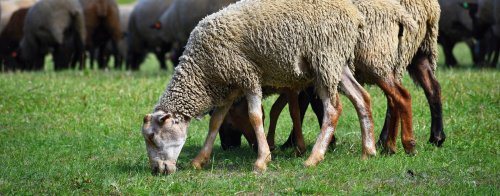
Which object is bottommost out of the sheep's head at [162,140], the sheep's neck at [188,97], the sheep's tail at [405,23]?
the sheep's head at [162,140]

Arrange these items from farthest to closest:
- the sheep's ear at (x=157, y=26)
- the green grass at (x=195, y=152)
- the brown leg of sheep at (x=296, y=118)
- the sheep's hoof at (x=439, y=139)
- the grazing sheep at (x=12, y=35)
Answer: the grazing sheep at (x=12, y=35) < the sheep's ear at (x=157, y=26) < the sheep's hoof at (x=439, y=139) < the brown leg of sheep at (x=296, y=118) < the green grass at (x=195, y=152)

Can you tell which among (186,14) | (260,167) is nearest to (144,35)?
(186,14)

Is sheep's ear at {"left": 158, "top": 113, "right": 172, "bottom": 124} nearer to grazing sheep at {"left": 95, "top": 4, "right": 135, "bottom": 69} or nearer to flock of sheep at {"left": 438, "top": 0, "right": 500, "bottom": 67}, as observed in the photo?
flock of sheep at {"left": 438, "top": 0, "right": 500, "bottom": 67}

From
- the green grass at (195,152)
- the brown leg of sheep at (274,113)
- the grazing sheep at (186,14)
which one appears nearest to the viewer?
the green grass at (195,152)

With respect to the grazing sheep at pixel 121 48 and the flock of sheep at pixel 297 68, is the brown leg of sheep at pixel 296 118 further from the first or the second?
the grazing sheep at pixel 121 48

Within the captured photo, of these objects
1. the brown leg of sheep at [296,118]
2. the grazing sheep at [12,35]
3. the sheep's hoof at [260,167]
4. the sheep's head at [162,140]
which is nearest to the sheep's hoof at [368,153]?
the brown leg of sheep at [296,118]

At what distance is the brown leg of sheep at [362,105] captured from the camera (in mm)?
8797

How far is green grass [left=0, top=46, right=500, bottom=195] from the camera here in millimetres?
7625

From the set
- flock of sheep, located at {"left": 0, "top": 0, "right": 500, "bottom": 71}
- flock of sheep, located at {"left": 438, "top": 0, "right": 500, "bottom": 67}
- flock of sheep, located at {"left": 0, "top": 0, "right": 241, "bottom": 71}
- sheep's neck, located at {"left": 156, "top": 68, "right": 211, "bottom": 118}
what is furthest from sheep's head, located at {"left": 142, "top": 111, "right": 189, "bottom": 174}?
flock of sheep, located at {"left": 438, "top": 0, "right": 500, "bottom": 67}

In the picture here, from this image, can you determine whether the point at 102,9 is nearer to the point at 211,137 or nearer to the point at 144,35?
the point at 144,35

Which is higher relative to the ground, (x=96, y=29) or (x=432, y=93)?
(x=432, y=93)

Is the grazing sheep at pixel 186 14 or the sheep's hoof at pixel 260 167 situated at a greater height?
the sheep's hoof at pixel 260 167

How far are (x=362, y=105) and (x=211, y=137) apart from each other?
139cm

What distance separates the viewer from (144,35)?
24219 millimetres
